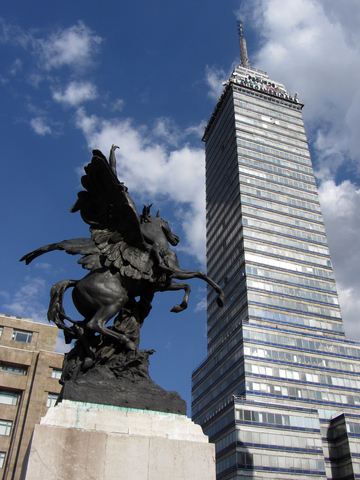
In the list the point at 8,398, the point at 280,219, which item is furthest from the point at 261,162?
the point at 8,398

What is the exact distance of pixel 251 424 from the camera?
190 ft

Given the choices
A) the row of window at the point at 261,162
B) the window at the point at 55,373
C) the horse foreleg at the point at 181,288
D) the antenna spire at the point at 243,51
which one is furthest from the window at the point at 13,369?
the antenna spire at the point at 243,51

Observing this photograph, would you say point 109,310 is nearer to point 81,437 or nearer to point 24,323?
point 81,437

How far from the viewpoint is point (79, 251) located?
8.72 m

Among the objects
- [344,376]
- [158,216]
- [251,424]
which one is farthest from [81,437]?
[344,376]

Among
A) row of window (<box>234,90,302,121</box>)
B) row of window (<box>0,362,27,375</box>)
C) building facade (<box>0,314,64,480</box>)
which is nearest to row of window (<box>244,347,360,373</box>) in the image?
building facade (<box>0,314,64,480</box>)

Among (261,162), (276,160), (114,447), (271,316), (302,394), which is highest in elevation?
(276,160)

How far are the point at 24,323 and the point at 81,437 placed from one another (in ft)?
144

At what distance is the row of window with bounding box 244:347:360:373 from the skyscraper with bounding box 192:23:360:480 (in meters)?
0.18

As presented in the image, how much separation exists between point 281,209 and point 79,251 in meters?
82.8

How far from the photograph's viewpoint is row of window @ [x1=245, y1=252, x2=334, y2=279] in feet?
259

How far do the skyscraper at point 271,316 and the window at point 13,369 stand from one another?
2987 cm

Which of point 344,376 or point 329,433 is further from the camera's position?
point 344,376

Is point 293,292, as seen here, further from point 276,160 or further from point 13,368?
point 13,368
